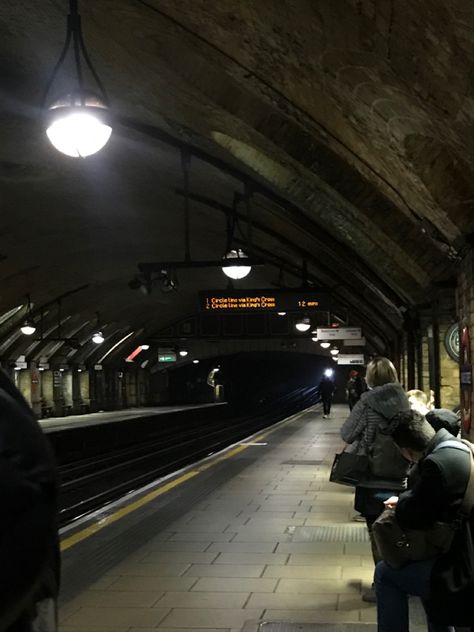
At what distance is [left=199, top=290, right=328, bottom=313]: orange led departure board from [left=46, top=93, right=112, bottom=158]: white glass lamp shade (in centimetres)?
791

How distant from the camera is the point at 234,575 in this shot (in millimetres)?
5988

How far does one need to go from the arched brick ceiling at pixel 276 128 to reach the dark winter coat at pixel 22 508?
308cm

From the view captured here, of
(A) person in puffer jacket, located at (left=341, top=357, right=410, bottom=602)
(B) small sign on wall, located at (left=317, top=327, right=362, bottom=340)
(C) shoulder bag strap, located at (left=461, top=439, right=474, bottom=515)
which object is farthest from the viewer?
(B) small sign on wall, located at (left=317, top=327, right=362, bottom=340)

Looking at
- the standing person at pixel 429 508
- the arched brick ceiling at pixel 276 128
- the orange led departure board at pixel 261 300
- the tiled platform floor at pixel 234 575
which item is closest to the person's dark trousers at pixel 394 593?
the standing person at pixel 429 508

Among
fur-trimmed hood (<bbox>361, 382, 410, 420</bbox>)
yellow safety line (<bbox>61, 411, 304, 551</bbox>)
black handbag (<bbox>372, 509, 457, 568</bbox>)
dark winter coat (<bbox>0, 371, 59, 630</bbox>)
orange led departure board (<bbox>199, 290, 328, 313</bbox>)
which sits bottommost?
yellow safety line (<bbox>61, 411, 304, 551</bbox>)

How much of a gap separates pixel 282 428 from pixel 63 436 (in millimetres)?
6499

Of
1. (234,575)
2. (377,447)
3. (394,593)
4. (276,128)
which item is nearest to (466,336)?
(377,447)

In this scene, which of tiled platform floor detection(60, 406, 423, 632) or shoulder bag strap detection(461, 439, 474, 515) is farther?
tiled platform floor detection(60, 406, 423, 632)

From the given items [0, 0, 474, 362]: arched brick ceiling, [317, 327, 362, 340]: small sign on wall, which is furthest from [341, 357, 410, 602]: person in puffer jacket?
[317, 327, 362, 340]: small sign on wall

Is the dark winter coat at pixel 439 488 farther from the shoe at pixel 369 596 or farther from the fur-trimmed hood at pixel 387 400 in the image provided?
the shoe at pixel 369 596

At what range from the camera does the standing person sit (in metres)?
3.28

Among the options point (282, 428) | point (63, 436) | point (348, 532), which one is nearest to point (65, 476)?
point (63, 436)

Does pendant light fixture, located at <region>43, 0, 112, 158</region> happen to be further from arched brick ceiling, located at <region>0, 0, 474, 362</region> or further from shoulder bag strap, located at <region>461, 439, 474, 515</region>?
shoulder bag strap, located at <region>461, 439, 474, 515</region>

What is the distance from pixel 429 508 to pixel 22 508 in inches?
96.5
